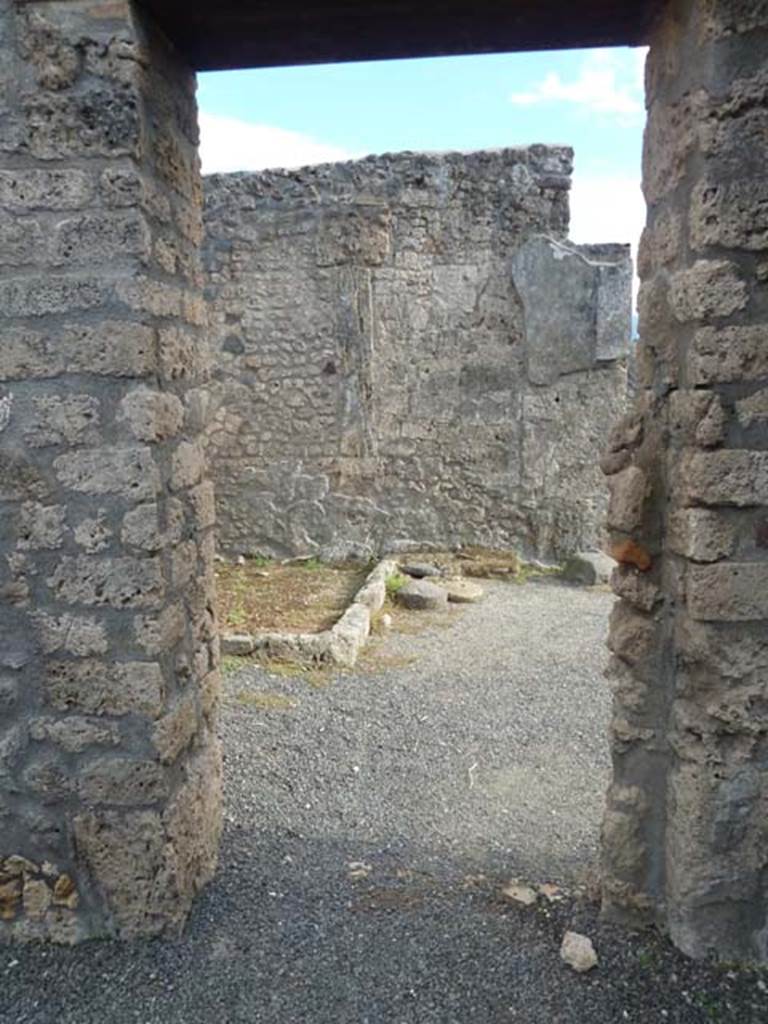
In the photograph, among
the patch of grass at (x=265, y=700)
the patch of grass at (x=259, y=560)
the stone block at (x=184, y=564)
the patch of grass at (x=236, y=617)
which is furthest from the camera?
the patch of grass at (x=259, y=560)

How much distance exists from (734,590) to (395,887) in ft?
5.29

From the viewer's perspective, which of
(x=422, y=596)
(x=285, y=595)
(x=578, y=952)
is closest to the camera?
(x=578, y=952)

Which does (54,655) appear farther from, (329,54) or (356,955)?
(329,54)

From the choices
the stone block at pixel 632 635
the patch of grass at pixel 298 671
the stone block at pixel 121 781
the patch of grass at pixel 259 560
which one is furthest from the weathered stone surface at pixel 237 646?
the stone block at pixel 632 635

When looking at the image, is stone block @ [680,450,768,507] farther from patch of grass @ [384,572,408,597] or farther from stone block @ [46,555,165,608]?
patch of grass @ [384,572,408,597]

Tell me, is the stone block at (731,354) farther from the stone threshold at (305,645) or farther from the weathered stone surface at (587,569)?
the weathered stone surface at (587,569)

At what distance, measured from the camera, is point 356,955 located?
8.05 feet

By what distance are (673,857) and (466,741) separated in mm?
1922

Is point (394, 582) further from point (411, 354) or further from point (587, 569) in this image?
point (411, 354)

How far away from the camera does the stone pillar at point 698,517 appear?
6.75 ft

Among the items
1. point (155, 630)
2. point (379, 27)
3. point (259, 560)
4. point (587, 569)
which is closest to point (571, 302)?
point (587, 569)

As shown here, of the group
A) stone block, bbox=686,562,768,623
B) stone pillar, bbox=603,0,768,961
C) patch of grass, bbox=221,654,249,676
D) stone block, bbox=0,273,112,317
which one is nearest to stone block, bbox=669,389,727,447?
stone pillar, bbox=603,0,768,961

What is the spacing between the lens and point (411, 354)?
7.71 m

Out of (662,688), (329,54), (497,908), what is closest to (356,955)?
(497,908)
